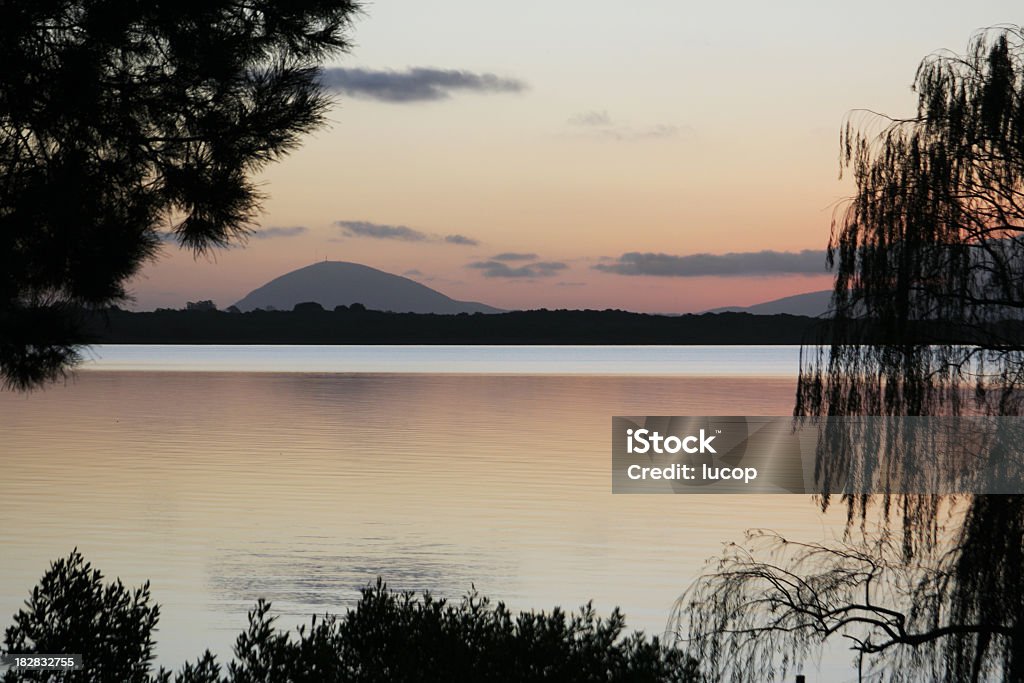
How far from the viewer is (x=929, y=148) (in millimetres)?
10883

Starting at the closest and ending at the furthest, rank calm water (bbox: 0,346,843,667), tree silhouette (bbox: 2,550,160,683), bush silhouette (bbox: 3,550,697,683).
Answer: bush silhouette (bbox: 3,550,697,683), tree silhouette (bbox: 2,550,160,683), calm water (bbox: 0,346,843,667)

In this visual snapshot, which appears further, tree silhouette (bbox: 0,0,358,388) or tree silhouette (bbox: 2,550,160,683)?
tree silhouette (bbox: 0,0,358,388)

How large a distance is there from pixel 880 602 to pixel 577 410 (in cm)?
5367

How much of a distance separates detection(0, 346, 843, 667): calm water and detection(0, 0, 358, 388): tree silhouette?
34.4 feet

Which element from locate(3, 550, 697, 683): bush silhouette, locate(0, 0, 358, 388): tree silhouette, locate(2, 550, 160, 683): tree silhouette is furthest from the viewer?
locate(0, 0, 358, 388): tree silhouette

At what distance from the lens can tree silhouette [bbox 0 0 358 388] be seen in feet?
32.4

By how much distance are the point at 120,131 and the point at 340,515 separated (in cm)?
2366

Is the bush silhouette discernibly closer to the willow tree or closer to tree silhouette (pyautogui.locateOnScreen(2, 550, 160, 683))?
tree silhouette (pyautogui.locateOnScreen(2, 550, 160, 683))

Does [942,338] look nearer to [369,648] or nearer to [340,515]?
[369,648]

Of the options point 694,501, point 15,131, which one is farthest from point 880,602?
point 694,501

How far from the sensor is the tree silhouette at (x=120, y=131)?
9883 millimetres

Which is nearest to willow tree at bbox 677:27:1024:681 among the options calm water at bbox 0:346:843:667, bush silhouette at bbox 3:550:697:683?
bush silhouette at bbox 3:550:697:683

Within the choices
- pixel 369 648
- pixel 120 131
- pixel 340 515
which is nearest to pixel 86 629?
pixel 369 648

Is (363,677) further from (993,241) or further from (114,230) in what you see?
(993,241)
